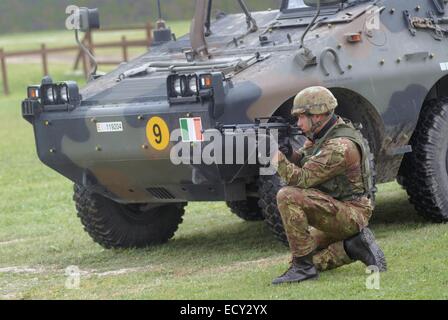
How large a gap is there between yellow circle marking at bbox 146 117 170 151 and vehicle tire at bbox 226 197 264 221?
258cm

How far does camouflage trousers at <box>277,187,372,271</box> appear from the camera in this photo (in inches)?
314

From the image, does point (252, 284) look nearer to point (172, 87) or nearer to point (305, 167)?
point (305, 167)

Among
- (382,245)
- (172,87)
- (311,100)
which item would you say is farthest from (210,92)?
(382,245)

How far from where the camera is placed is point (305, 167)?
793 cm

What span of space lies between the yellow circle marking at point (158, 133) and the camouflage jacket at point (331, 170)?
1372mm

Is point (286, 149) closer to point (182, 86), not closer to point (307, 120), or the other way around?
point (307, 120)

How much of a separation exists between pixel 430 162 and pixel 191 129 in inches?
90.6

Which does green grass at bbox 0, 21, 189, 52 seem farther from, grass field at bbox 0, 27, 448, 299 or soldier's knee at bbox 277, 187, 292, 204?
soldier's knee at bbox 277, 187, 292, 204

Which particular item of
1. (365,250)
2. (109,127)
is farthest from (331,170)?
(109,127)

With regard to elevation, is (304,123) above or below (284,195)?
above

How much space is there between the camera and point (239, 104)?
8938 mm

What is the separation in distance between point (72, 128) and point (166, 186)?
87 centimetres

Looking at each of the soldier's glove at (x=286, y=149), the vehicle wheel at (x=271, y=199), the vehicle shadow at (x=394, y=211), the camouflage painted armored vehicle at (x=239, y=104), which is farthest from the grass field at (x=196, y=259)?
the soldier's glove at (x=286, y=149)

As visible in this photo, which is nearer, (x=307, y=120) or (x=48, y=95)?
(x=307, y=120)
